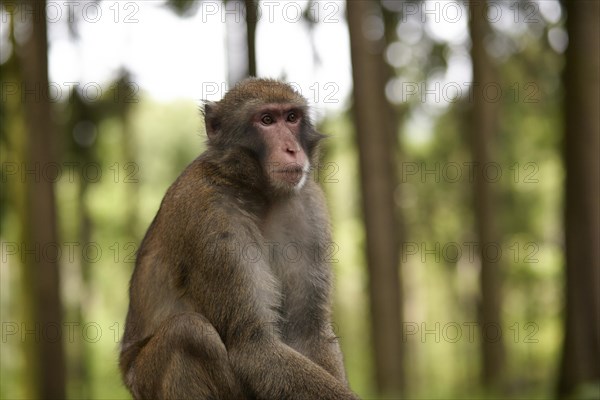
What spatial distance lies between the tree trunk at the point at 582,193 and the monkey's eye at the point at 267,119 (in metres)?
6.28

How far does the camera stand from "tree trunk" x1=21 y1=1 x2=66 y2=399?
464 inches

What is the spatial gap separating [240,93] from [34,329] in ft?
26.5

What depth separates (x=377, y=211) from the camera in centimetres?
1263

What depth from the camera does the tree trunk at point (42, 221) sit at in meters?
11.8

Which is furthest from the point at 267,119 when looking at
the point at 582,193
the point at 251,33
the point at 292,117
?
the point at 251,33

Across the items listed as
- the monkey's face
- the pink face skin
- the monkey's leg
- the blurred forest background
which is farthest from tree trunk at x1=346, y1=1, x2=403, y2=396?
the monkey's leg

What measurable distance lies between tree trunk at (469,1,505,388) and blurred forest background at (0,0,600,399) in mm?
42

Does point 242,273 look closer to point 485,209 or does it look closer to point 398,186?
point 485,209

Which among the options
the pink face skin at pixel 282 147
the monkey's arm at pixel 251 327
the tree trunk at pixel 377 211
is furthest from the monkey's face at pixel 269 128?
the tree trunk at pixel 377 211

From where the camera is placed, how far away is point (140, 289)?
577cm

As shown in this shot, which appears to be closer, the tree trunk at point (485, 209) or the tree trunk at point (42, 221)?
the tree trunk at point (42, 221)

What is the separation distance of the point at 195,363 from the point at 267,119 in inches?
65.8

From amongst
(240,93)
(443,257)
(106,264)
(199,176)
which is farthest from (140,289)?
(106,264)

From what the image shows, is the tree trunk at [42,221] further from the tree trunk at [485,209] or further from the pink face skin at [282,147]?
the tree trunk at [485,209]
